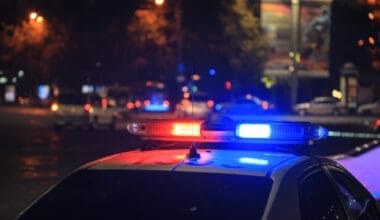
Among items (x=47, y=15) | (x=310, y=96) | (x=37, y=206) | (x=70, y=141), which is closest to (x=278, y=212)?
(x=37, y=206)

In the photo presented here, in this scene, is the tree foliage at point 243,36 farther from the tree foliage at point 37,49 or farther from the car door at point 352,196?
the car door at point 352,196

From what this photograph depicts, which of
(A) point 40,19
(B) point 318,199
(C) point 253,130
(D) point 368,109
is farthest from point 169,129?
(D) point 368,109

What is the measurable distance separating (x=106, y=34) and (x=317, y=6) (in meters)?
13.0

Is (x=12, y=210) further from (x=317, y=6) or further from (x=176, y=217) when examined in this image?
(x=317, y=6)

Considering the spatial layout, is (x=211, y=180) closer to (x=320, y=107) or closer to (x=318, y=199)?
(x=318, y=199)

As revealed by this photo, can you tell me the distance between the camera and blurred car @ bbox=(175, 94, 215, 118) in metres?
39.2

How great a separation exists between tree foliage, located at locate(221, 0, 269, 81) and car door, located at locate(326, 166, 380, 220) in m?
48.3

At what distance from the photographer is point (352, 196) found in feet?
14.5

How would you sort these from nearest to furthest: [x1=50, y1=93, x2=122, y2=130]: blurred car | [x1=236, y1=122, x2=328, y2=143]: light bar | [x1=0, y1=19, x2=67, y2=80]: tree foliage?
[x1=236, y1=122, x2=328, y2=143]: light bar < [x1=50, y1=93, x2=122, y2=130]: blurred car < [x1=0, y1=19, x2=67, y2=80]: tree foliage

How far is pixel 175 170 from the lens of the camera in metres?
3.54

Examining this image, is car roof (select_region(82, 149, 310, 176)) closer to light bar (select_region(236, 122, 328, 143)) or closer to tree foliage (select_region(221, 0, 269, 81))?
light bar (select_region(236, 122, 328, 143))

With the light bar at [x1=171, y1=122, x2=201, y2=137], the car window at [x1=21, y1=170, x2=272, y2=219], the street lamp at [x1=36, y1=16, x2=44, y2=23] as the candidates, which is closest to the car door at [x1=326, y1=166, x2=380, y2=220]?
the light bar at [x1=171, y1=122, x2=201, y2=137]

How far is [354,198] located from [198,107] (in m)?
37.3

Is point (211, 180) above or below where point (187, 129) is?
below
